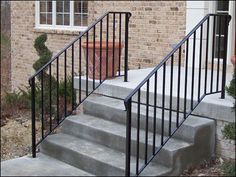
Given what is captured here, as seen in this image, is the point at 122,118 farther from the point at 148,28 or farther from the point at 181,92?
the point at 148,28

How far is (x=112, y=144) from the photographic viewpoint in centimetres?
545

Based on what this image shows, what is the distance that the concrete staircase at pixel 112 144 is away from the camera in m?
4.89

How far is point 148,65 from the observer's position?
29.3 ft

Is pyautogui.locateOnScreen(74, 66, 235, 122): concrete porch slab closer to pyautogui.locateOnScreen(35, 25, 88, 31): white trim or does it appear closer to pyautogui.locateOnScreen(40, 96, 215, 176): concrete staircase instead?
pyautogui.locateOnScreen(40, 96, 215, 176): concrete staircase

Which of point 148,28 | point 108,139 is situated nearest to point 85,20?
point 148,28

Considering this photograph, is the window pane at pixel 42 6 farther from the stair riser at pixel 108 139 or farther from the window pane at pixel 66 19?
the stair riser at pixel 108 139

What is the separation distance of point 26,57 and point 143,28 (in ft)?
14.9

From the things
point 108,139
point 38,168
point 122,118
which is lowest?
point 38,168

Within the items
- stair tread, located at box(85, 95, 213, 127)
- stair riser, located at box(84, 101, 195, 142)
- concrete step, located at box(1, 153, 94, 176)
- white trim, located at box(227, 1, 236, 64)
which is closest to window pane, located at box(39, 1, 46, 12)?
white trim, located at box(227, 1, 236, 64)

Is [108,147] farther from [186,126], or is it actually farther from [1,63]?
[1,63]

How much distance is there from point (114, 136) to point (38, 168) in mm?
903

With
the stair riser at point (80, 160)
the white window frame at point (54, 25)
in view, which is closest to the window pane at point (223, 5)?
the white window frame at point (54, 25)

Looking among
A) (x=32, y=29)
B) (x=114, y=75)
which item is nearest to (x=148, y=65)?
(x=114, y=75)

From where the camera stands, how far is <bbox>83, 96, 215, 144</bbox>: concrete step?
511 centimetres
